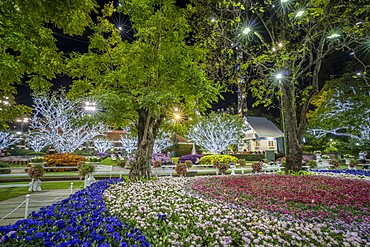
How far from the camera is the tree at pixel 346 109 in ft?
70.3

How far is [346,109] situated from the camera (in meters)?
22.8

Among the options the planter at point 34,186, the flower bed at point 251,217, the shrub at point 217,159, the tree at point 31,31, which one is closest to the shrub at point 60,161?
the planter at point 34,186

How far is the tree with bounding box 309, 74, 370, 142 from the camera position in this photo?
21.4m

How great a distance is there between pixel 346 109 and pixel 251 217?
26729 millimetres

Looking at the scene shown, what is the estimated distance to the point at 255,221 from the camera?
3.85 m

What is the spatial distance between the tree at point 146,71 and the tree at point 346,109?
2386cm

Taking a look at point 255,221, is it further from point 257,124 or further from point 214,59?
point 257,124

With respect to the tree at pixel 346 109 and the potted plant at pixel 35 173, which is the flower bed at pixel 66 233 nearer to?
the potted plant at pixel 35 173

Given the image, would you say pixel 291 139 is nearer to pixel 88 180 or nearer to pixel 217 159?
pixel 217 159

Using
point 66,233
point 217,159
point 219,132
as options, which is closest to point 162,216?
point 66,233

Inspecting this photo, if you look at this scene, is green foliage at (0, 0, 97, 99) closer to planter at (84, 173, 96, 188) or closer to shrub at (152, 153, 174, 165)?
planter at (84, 173, 96, 188)

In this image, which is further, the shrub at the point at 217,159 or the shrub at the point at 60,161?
the shrub at the point at 217,159

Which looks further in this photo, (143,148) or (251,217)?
(143,148)

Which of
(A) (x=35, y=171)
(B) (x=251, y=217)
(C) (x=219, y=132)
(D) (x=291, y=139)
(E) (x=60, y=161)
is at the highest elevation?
(C) (x=219, y=132)
